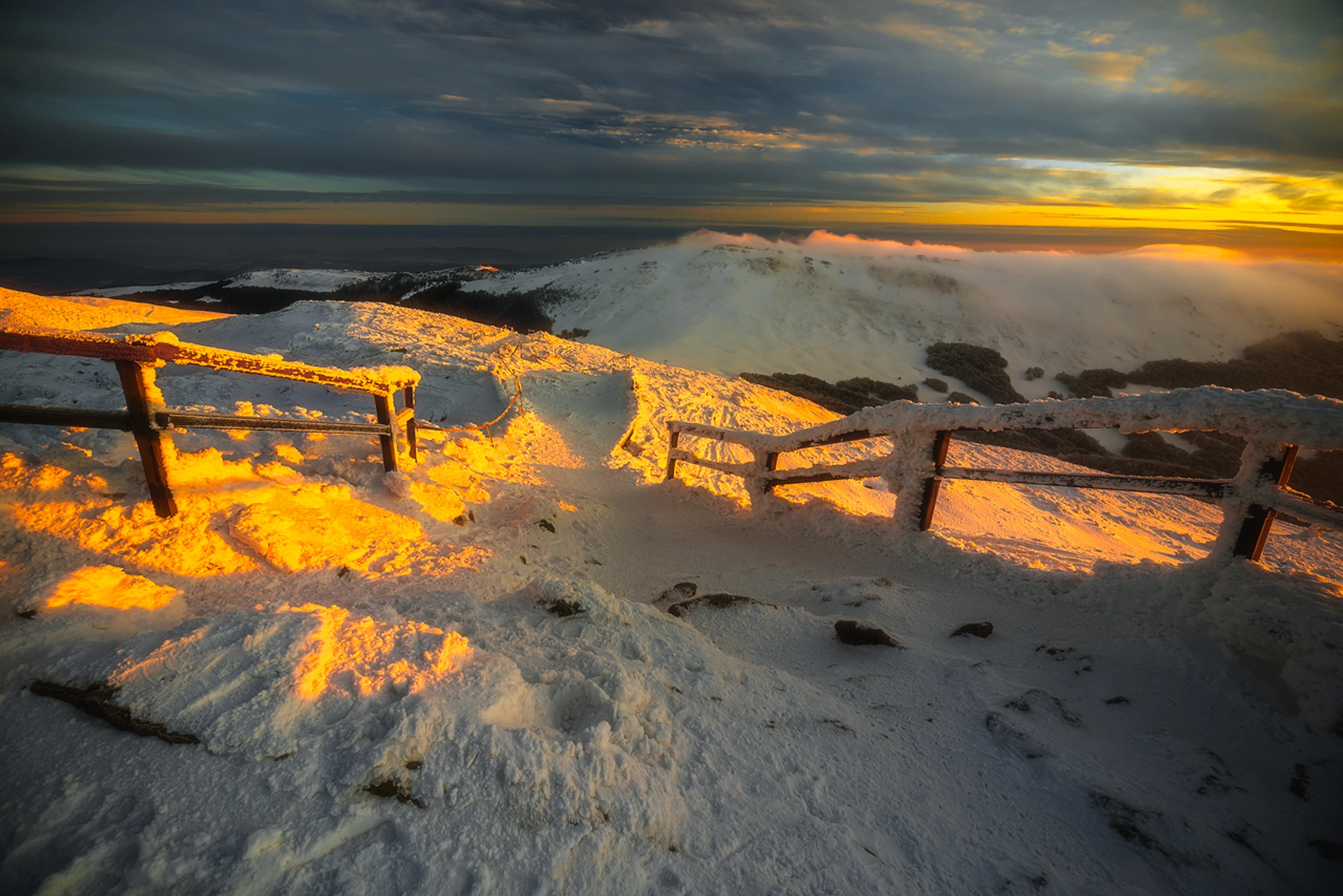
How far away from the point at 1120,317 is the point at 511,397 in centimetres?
4599

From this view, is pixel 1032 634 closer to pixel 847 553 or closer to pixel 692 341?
pixel 847 553

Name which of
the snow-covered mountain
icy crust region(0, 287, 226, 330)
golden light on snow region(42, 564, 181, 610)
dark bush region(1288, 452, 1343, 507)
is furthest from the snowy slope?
golden light on snow region(42, 564, 181, 610)

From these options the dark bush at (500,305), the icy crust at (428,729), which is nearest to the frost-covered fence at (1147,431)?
the icy crust at (428,729)

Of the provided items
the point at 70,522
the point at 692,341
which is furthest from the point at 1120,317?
the point at 70,522

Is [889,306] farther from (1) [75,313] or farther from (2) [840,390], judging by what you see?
(1) [75,313]

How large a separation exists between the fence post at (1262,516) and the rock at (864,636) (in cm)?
221

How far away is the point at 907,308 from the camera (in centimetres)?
3825

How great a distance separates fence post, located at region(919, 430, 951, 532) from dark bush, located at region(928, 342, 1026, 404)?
22.8m

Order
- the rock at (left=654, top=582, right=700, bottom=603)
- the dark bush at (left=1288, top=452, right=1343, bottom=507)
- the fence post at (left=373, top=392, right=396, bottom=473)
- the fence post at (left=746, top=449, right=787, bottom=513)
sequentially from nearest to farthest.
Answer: the rock at (left=654, top=582, right=700, bottom=603) < the fence post at (left=373, top=392, right=396, bottom=473) < the fence post at (left=746, top=449, right=787, bottom=513) < the dark bush at (left=1288, top=452, right=1343, bottom=507)

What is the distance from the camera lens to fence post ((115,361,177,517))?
3.18 meters

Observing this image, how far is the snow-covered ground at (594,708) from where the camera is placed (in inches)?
69.0

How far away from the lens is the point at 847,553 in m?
5.43

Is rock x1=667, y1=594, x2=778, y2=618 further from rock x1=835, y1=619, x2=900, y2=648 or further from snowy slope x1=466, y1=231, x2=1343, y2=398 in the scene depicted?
snowy slope x1=466, y1=231, x2=1343, y2=398

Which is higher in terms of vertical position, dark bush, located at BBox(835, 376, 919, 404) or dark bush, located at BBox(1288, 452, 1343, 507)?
dark bush, located at BBox(1288, 452, 1343, 507)
